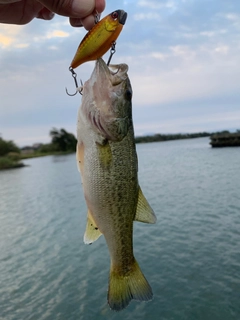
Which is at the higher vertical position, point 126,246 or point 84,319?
point 126,246

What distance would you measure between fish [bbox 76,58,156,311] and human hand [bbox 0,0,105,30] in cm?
37

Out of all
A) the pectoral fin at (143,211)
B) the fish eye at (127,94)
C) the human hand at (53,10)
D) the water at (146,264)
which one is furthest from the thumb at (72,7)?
the water at (146,264)

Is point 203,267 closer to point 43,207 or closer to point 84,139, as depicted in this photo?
point 84,139

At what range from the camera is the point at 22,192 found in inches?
1283

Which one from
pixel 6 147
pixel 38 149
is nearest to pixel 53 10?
pixel 6 147

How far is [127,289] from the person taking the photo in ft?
9.51

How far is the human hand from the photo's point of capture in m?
2.47

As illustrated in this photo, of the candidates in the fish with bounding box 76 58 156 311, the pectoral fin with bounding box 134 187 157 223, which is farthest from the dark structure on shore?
the fish with bounding box 76 58 156 311

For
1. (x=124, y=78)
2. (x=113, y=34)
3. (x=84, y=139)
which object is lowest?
(x=84, y=139)

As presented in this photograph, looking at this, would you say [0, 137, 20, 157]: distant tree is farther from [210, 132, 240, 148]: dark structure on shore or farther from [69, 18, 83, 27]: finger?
[69, 18, 83, 27]: finger

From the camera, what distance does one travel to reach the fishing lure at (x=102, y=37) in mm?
2367

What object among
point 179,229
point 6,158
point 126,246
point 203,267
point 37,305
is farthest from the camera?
point 6,158

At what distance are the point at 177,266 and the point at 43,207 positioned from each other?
48.6 ft

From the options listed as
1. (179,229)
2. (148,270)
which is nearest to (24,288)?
(148,270)
